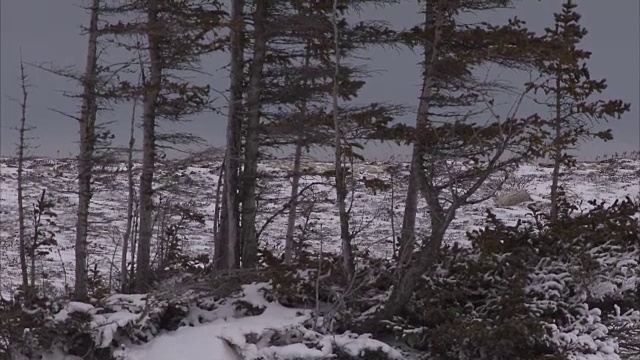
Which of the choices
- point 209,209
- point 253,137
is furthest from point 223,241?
point 209,209

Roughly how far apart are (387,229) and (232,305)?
52.5 feet

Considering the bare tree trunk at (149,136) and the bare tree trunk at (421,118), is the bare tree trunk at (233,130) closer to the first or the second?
the bare tree trunk at (149,136)

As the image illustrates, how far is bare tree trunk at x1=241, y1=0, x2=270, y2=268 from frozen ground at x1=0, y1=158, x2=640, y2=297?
2.45m

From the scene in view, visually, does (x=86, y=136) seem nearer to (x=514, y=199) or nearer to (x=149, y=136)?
(x=149, y=136)

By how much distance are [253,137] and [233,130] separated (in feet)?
1.58

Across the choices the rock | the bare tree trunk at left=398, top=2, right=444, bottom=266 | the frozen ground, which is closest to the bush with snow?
the bare tree trunk at left=398, top=2, right=444, bottom=266

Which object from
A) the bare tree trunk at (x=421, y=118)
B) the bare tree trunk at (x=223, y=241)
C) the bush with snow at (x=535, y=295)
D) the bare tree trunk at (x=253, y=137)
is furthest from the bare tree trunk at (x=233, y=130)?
the bush with snow at (x=535, y=295)

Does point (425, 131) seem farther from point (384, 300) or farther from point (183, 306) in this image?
point (183, 306)

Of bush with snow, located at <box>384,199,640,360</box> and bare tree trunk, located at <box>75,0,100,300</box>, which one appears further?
bare tree trunk, located at <box>75,0,100,300</box>

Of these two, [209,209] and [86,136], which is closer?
[86,136]

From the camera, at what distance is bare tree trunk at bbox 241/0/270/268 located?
1199cm

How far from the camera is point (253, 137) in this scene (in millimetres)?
12555

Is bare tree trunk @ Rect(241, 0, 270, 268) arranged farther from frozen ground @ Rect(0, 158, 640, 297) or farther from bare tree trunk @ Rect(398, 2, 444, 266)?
bare tree trunk @ Rect(398, 2, 444, 266)

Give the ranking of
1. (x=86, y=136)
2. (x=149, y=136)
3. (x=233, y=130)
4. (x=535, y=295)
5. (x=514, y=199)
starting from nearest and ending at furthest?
(x=535, y=295) < (x=233, y=130) < (x=149, y=136) < (x=86, y=136) < (x=514, y=199)
